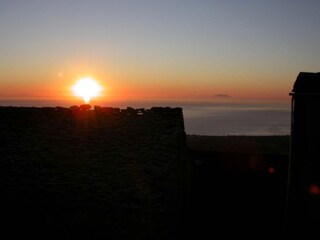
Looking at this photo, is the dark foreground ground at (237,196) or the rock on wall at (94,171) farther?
the dark foreground ground at (237,196)

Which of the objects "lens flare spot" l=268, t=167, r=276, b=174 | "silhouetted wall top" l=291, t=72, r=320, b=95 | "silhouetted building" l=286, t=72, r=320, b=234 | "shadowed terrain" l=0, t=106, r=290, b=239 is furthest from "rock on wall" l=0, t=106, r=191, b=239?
"lens flare spot" l=268, t=167, r=276, b=174

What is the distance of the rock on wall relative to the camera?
45.5 feet

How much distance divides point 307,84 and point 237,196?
9275 millimetres

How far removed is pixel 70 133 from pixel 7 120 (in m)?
4.20

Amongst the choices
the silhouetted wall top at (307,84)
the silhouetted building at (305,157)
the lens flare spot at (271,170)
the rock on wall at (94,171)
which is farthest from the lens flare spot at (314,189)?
the lens flare spot at (271,170)

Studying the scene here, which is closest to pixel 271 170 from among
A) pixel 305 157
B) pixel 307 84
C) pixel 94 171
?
pixel 305 157

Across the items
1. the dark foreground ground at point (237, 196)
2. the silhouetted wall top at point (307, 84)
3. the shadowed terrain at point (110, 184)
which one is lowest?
the dark foreground ground at point (237, 196)

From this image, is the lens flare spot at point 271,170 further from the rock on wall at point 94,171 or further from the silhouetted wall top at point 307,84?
the silhouetted wall top at point 307,84

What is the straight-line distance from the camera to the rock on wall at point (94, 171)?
13.9 m

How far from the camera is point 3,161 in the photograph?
16.4 meters

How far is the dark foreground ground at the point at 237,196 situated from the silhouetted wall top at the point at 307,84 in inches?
330

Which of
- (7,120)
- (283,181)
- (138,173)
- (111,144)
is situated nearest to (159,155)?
(138,173)

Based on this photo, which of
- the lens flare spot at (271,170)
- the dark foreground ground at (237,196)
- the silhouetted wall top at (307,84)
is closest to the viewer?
the silhouetted wall top at (307,84)

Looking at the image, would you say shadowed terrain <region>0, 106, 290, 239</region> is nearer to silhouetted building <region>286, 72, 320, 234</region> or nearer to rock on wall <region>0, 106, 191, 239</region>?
rock on wall <region>0, 106, 191, 239</region>
